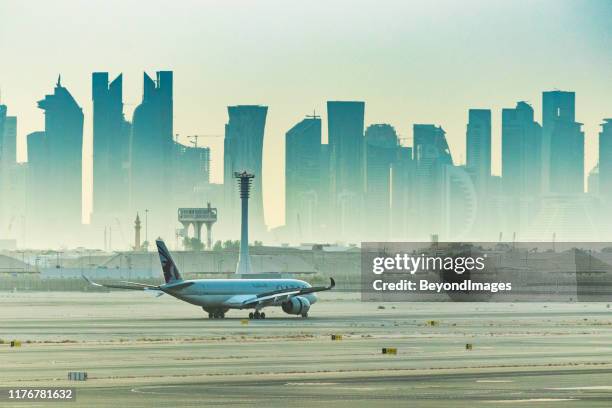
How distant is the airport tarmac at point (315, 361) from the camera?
59062 mm

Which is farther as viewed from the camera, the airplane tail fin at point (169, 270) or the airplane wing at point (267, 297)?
the airplane tail fin at point (169, 270)

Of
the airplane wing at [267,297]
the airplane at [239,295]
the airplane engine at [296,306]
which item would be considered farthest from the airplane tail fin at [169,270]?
the airplane engine at [296,306]

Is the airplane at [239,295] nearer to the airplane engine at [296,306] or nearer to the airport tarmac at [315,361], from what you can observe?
the airplane engine at [296,306]

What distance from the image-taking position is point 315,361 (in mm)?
80938

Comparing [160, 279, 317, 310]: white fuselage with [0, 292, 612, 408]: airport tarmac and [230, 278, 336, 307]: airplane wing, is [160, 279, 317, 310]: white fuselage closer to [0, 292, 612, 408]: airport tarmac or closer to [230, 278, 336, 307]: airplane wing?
[230, 278, 336, 307]: airplane wing

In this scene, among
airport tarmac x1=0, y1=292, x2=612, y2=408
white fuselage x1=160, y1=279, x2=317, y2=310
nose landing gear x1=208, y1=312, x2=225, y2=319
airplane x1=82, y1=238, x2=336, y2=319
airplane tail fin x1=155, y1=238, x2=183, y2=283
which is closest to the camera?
airport tarmac x1=0, y1=292, x2=612, y2=408

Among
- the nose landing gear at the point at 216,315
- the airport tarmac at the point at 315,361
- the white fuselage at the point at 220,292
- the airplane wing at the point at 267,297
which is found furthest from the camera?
the nose landing gear at the point at 216,315

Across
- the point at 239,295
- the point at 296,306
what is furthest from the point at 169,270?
the point at 296,306

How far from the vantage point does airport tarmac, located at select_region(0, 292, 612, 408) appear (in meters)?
59.1

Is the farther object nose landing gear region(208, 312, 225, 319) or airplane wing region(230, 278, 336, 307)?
nose landing gear region(208, 312, 225, 319)

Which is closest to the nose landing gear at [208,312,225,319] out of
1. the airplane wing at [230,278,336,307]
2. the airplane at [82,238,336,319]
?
the airplane at [82,238,336,319]

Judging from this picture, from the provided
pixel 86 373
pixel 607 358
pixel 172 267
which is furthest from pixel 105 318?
pixel 86 373

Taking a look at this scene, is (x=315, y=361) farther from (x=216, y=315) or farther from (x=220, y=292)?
(x=216, y=315)

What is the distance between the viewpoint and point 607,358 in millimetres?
85688
